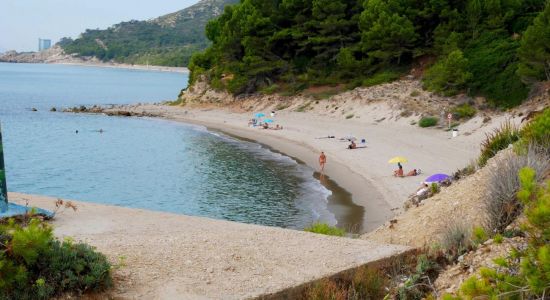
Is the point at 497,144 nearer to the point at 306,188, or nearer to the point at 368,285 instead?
the point at 368,285

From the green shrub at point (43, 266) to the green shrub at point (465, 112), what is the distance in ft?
110

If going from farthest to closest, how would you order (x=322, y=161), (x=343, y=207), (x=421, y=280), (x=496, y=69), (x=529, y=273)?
(x=496, y=69) → (x=322, y=161) → (x=343, y=207) → (x=421, y=280) → (x=529, y=273)

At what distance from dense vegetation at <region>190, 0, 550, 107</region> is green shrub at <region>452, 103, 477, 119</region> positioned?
2172mm

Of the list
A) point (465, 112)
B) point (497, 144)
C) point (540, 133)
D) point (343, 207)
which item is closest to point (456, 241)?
point (540, 133)

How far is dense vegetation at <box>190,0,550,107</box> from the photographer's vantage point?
41156mm

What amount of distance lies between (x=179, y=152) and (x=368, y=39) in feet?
68.6

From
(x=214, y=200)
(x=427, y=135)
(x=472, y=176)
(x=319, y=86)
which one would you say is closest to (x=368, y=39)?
(x=319, y=86)

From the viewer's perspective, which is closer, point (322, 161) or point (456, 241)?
point (456, 241)

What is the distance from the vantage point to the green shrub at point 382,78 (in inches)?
1916

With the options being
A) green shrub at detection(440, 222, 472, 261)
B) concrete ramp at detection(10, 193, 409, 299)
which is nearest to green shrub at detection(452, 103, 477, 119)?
concrete ramp at detection(10, 193, 409, 299)

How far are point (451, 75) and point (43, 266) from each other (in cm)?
3839

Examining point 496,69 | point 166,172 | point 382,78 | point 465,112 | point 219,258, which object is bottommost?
point 166,172

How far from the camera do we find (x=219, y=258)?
10141mm

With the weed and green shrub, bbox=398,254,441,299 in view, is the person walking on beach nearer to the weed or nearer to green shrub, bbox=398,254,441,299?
green shrub, bbox=398,254,441,299
